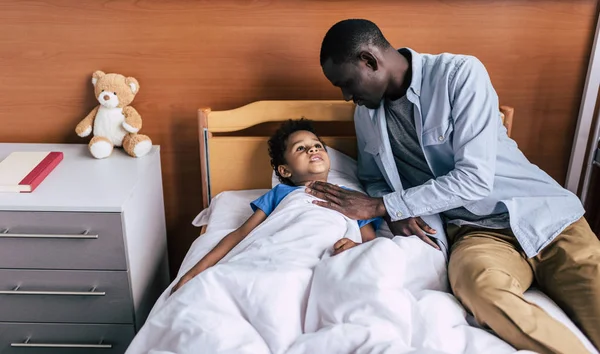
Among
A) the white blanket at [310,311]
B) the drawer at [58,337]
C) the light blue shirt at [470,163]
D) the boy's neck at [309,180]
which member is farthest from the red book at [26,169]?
the light blue shirt at [470,163]

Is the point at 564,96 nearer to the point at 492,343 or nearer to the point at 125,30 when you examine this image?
the point at 492,343

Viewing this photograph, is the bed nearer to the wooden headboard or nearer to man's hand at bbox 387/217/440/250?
man's hand at bbox 387/217/440/250

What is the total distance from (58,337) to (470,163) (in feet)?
4.41

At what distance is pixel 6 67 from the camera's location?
76.3 inches

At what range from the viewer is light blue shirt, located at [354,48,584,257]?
1.50m

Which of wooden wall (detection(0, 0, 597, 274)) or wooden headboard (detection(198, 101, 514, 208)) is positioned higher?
wooden wall (detection(0, 0, 597, 274))

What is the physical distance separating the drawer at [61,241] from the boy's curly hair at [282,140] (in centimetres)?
52

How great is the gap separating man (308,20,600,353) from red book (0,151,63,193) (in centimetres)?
82

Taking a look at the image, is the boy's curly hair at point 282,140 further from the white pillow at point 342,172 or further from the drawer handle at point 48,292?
Answer: the drawer handle at point 48,292

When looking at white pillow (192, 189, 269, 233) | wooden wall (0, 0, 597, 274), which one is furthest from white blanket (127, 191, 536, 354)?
wooden wall (0, 0, 597, 274)

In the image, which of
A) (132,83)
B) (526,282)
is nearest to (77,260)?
(132,83)

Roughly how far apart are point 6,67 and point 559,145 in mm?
2029

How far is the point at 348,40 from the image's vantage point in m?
1.45

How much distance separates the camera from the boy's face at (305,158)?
1.70 m
